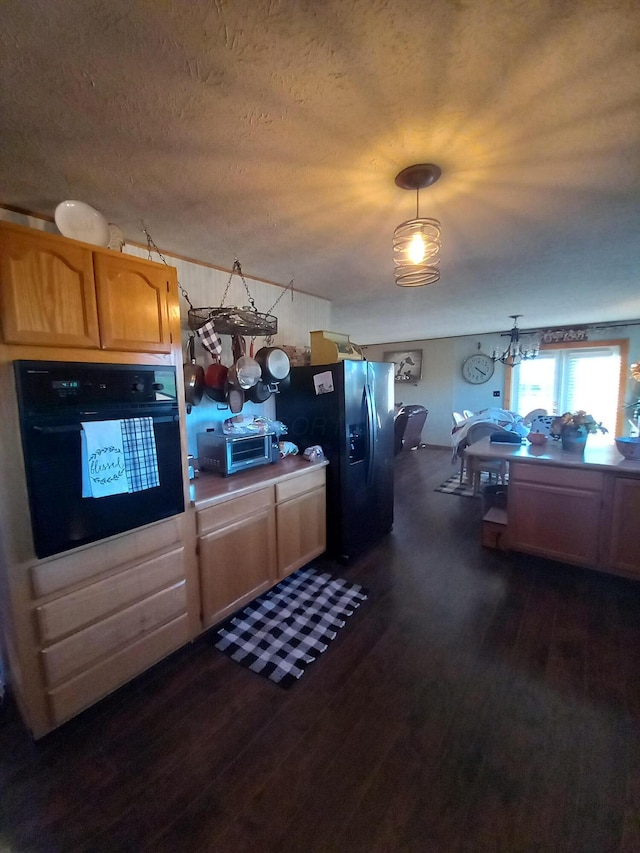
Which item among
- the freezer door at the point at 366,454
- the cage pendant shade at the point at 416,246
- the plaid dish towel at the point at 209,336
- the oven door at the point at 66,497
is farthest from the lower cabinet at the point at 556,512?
the oven door at the point at 66,497

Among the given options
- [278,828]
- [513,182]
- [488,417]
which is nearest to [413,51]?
[513,182]

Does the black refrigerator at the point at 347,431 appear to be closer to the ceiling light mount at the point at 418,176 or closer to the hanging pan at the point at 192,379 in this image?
the hanging pan at the point at 192,379

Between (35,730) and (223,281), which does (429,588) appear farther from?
(223,281)

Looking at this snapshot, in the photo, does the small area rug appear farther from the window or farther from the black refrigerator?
the window

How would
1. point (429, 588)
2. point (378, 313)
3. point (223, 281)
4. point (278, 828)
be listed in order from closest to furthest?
point (278, 828) → point (429, 588) → point (223, 281) → point (378, 313)

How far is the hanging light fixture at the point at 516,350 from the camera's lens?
5.91 meters

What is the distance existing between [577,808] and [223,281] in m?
3.22

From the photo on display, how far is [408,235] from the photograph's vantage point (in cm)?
152

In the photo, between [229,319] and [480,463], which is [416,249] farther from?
[480,463]

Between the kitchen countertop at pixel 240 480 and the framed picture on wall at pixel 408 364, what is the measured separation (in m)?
5.28

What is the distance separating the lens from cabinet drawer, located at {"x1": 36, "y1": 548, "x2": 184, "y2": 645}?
4.47ft

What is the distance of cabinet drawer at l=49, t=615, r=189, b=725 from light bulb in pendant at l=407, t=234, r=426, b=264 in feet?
7.01

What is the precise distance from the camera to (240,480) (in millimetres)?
2170

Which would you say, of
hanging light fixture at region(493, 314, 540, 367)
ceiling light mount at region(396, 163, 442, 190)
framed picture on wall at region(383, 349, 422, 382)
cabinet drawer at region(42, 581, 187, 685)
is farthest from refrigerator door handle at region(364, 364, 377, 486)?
framed picture on wall at region(383, 349, 422, 382)
